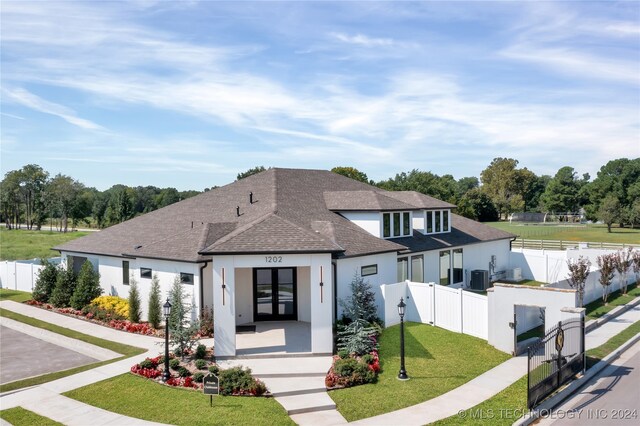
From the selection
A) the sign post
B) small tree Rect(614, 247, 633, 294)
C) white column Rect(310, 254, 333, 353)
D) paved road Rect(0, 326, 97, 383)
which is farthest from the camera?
small tree Rect(614, 247, 633, 294)

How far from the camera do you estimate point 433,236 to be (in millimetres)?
27969

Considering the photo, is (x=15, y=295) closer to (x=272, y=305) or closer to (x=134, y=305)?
(x=134, y=305)

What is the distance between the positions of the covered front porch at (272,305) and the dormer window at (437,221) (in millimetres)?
10410

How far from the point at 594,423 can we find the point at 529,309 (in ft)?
28.4

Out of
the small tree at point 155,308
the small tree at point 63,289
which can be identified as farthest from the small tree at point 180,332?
the small tree at point 63,289

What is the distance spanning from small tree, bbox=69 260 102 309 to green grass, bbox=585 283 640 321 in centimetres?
2420

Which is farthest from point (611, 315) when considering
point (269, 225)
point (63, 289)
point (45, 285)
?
point (45, 285)

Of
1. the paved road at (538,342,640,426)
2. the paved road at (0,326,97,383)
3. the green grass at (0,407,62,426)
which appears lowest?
the paved road at (538,342,640,426)

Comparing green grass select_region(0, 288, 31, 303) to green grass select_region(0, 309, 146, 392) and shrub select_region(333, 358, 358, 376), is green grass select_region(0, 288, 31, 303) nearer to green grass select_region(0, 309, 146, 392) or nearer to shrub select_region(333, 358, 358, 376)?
green grass select_region(0, 309, 146, 392)

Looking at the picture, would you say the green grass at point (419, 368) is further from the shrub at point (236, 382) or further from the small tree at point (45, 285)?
the small tree at point (45, 285)

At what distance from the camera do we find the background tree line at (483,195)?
78062 mm

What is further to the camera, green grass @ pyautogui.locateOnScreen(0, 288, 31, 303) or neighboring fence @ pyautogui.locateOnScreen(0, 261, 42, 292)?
neighboring fence @ pyautogui.locateOnScreen(0, 261, 42, 292)

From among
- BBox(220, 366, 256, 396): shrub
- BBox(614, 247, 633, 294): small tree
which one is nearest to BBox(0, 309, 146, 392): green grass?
BBox(220, 366, 256, 396): shrub

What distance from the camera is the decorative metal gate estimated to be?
1273 centimetres
